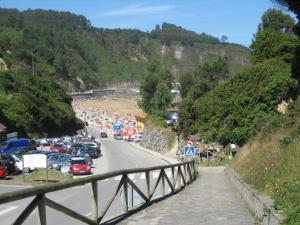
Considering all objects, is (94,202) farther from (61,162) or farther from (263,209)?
(61,162)

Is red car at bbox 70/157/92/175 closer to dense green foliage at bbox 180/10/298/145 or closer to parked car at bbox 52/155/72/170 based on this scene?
parked car at bbox 52/155/72/170

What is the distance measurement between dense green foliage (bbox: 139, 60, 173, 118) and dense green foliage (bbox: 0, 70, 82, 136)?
1968 centimetres

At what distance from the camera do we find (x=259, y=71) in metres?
61.5

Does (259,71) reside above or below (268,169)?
above

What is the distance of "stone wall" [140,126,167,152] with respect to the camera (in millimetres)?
97831

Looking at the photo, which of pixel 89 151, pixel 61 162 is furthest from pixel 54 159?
pixel 89 151

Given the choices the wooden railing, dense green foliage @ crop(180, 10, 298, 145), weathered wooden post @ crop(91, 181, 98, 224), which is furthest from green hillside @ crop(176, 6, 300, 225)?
weathered wooden post @ crop(91, 181, 98, 224)

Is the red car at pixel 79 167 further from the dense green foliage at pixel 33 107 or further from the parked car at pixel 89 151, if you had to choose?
the dense green foliage at pixel 33 107

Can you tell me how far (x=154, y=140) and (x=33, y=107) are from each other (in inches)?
1069

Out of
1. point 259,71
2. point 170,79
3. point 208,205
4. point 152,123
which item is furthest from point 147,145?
point 208,205

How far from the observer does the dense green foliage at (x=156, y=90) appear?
11312 cm

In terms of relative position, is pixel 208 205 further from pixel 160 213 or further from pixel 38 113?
pixel 38 113

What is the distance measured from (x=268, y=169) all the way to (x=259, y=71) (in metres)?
49.3

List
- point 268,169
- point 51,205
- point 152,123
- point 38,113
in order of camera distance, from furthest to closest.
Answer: point 38,113
point 152,123
point 268,169
point 51,205
